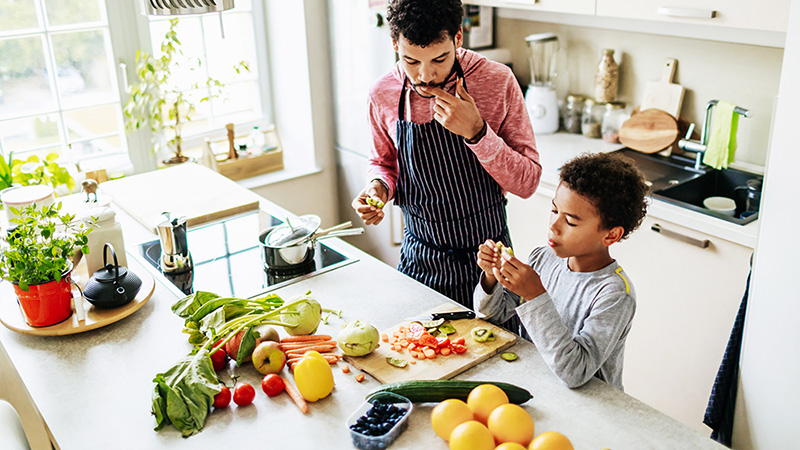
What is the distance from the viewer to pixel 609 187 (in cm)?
146

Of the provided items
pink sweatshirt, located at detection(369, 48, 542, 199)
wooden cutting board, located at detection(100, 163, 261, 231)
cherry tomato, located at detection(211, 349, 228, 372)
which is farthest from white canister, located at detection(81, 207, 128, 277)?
pink sweatshirt, located at detection(369, 48, 542, 199)

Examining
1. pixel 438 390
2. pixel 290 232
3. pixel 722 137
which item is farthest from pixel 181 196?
pixel 722 137

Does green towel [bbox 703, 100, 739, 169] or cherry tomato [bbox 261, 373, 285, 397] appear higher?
green towel [bbox 703, 100, 739, 169]

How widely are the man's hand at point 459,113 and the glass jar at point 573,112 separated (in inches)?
64.3

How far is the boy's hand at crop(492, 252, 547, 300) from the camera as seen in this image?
4.71 ft

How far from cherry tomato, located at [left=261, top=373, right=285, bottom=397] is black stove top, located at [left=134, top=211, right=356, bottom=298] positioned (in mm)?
464

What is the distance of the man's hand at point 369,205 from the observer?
1.83m

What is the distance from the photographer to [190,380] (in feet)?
4.60

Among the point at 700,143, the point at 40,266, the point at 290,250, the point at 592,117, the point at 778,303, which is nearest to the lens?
the point at 40,266

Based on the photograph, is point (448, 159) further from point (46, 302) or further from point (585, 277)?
point (46, 302)

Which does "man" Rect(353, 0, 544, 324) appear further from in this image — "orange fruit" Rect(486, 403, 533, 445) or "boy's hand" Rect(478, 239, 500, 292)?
"orange fruit" Rect(486, 403, 533, 445)

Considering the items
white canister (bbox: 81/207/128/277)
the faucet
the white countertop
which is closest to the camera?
white canister (bbox: 81/207/128/277)

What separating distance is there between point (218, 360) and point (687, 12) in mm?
1814

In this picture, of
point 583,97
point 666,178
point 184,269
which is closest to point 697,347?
point 666,178
